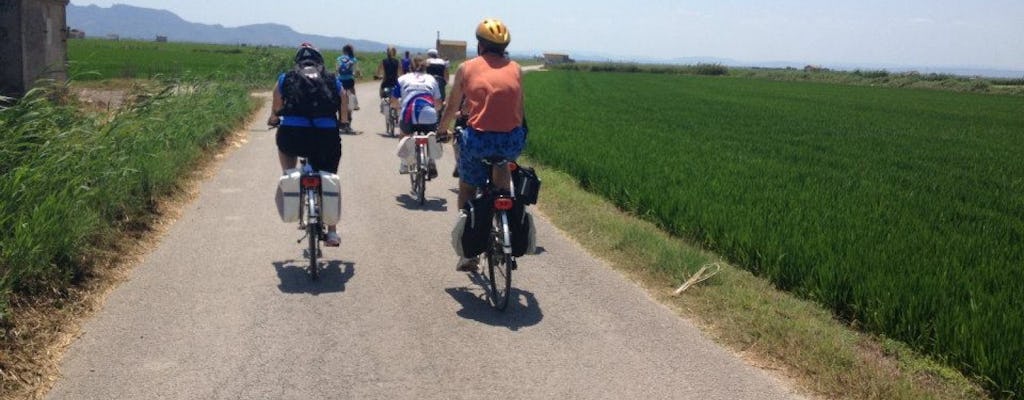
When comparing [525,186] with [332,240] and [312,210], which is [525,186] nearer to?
[312,210]

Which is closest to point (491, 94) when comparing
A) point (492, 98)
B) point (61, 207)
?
point (492, 98)

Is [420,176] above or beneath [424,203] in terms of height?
above

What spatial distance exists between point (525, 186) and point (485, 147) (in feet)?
1.28

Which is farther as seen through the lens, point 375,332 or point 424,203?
point 424,203

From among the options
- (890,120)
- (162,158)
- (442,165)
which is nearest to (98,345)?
(162,158)

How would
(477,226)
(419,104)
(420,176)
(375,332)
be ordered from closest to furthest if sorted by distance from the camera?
(375,332)
(477,226)
(420,176)
(419,104)

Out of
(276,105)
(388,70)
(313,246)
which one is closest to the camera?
(313,246)

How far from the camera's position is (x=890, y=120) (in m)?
28.9

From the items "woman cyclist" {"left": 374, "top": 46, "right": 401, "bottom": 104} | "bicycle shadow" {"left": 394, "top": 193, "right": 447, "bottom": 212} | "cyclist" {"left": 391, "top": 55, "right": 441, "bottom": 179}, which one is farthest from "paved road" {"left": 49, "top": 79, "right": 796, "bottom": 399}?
"woman cyclist" {"left": 374, "top": 46, "right": 401, "bottom": 104}

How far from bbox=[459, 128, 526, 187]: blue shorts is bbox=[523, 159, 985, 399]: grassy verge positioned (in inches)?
60.1

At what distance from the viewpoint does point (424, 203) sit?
1023 cm

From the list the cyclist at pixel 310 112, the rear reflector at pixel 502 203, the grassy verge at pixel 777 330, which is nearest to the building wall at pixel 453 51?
the grassy verge at pixel 777 330

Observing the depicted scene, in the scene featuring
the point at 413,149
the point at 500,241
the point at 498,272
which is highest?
the point at 413,149

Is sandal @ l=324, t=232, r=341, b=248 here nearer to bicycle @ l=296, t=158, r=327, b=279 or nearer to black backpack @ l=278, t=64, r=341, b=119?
bicycle @ l=296, t=158, r=327, b=279
